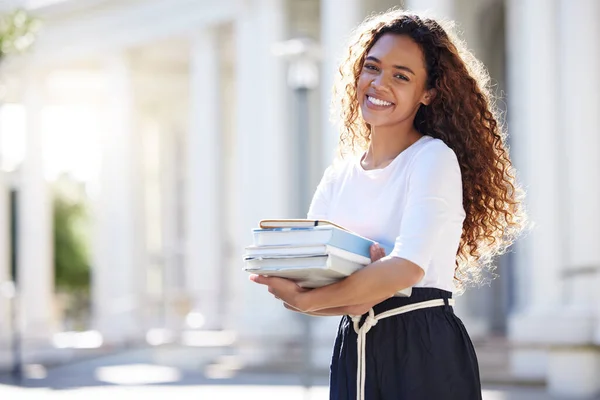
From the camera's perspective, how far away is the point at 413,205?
10.3 feet

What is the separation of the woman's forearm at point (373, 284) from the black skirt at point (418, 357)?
18cm

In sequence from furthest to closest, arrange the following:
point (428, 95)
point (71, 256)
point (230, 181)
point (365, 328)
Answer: point (71, 256) < point (230, 181) < point (428, 95) < point (365, 328)

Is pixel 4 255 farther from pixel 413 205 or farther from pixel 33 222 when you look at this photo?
pixel 413 205

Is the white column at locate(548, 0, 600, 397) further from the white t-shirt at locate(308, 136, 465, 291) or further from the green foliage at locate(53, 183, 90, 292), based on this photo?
the green foliage at locate(53, 183, 90, 292)

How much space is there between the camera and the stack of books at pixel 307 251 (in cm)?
304

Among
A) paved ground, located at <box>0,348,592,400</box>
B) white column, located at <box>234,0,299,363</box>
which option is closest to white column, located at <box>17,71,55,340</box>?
paved ground, located at <box>0,348,592,400</box>

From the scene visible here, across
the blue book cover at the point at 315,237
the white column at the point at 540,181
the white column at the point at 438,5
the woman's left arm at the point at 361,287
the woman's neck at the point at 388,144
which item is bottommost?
the woman's left arm at the point at 361,287

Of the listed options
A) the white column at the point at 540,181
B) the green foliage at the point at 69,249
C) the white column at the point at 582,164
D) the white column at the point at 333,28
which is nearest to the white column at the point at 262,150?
the white column at the point at 333,28

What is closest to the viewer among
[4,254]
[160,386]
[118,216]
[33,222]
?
[160,386]

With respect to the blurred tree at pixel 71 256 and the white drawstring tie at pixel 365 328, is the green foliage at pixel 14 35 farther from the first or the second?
the blurred tree at pixel 71 256

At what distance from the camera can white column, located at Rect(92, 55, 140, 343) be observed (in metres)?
26.3

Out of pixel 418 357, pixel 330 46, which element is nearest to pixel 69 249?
pixel 330 46

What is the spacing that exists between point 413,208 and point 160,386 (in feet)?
48.1

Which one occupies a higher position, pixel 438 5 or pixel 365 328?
pixel 438 5
